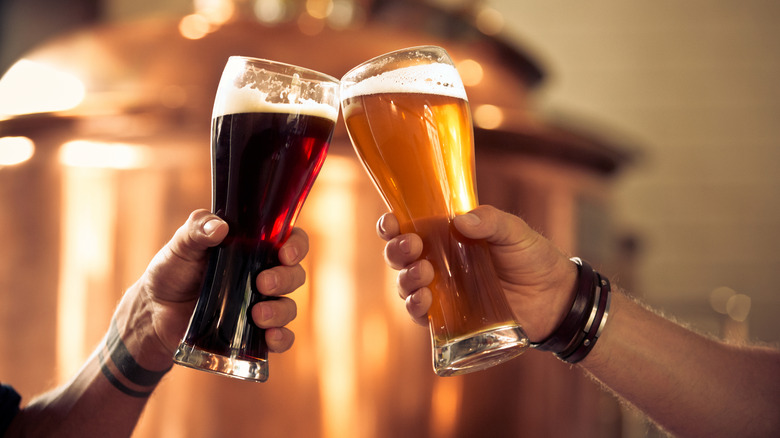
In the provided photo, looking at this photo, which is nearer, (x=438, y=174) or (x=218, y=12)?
(x=438, y=174)

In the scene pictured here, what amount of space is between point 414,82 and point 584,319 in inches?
15.4

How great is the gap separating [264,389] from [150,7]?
9.38 ft

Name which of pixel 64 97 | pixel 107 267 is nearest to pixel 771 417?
pixel 107 267

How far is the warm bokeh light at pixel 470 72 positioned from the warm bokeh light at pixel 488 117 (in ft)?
0.50

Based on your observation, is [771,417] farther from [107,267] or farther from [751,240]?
[751,240]

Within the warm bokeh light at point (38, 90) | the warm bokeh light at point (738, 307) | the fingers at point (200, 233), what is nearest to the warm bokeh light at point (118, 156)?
the warm bokeh light at point (38, 90)

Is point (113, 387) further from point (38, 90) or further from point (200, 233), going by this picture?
point (38, 90)

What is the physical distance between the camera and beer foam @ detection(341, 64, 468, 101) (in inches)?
30.0

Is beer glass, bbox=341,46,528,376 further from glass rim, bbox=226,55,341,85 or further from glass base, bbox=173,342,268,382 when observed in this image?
glass base, bbox=173,342,268,382

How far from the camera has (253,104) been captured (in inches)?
29.1

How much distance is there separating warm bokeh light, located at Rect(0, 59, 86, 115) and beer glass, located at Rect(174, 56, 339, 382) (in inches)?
35.0

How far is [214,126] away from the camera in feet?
2.56

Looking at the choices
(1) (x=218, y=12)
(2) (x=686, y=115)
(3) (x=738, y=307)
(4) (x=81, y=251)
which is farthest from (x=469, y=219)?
(2) (x=686, y=115)

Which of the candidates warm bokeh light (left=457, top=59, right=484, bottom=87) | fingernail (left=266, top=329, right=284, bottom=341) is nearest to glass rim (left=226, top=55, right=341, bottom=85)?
fingernail (left=266, top=329, right=284, bottom=341)
